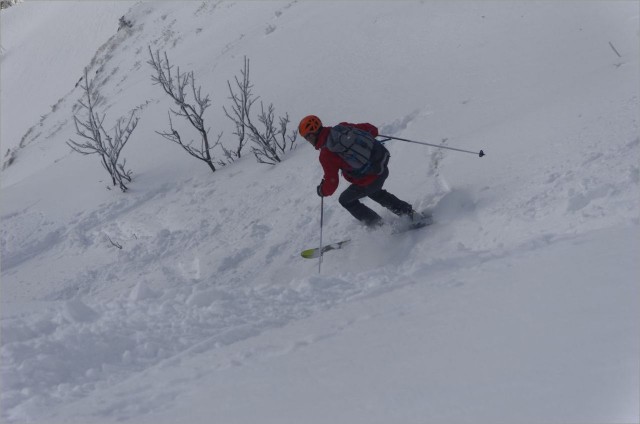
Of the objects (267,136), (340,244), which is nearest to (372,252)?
(340,244)

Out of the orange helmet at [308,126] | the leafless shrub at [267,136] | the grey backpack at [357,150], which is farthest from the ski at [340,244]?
the leafless shrub at [267,136]

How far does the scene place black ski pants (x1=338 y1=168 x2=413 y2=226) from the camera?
6.04m

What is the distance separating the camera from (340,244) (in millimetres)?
6254

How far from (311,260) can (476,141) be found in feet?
7.86

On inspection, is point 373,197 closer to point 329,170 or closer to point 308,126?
point 329,170

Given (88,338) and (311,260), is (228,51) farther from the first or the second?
(88,338)

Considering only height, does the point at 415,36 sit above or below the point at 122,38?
below

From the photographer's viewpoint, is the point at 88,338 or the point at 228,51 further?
the point at 228,51

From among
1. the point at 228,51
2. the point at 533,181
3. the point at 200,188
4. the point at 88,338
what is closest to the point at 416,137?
the point at 533,181

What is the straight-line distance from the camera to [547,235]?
4688 millimetres

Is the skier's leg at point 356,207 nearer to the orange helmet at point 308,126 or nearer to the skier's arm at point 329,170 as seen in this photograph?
the skier's arm at point 329,170

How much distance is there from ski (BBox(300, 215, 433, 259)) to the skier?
0.25ft

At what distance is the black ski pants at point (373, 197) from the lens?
604cm

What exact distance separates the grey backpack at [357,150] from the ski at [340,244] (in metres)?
0.66
